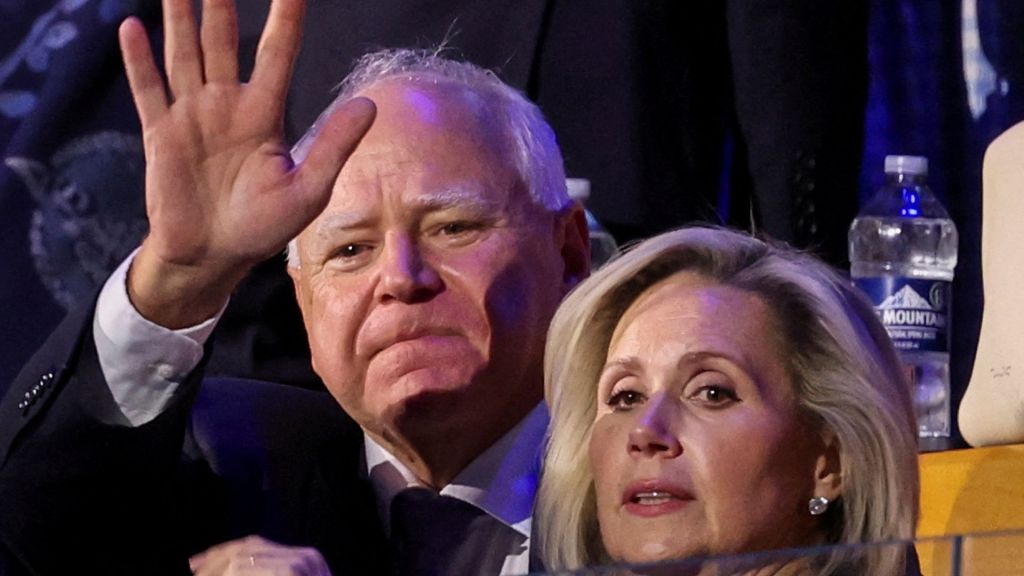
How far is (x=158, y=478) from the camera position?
1.78 m

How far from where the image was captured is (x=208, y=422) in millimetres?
1981

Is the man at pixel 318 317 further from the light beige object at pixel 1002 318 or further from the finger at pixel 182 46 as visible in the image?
the light beige object at pixel 1002 318

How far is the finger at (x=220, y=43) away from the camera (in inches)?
63.2

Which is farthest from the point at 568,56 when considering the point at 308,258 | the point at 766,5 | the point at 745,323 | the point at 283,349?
the point at 745,323

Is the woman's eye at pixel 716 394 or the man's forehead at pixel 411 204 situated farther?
the man's forehead at pixel 411 204

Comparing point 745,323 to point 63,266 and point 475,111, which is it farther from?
point 63,266

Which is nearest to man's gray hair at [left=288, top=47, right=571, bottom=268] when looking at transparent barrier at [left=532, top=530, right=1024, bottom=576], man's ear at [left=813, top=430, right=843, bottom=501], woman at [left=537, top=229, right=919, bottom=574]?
woman at [left=537, top=229, right=919, bottom=574]

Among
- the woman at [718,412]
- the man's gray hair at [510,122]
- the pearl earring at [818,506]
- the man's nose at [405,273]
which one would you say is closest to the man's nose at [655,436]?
the woman at [718,412]

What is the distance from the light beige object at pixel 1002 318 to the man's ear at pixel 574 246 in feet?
1.32

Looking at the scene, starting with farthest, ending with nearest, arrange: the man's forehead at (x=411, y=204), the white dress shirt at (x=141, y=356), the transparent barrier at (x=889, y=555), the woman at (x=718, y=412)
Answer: the man's forehead at (x=411, y=204) → the white dress shirt at (x=141, y=356) → the woman at (x=718, y=412) → the transparent barrier at (x=889, y=555)

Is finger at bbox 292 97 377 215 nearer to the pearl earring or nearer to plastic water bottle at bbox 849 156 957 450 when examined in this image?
the pearl earring

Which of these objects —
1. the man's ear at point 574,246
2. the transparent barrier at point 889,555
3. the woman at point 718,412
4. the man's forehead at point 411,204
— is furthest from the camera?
the man's ear at point 574,246

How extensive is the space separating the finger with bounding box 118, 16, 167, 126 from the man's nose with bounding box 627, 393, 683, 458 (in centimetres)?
46

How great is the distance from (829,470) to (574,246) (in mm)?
524
